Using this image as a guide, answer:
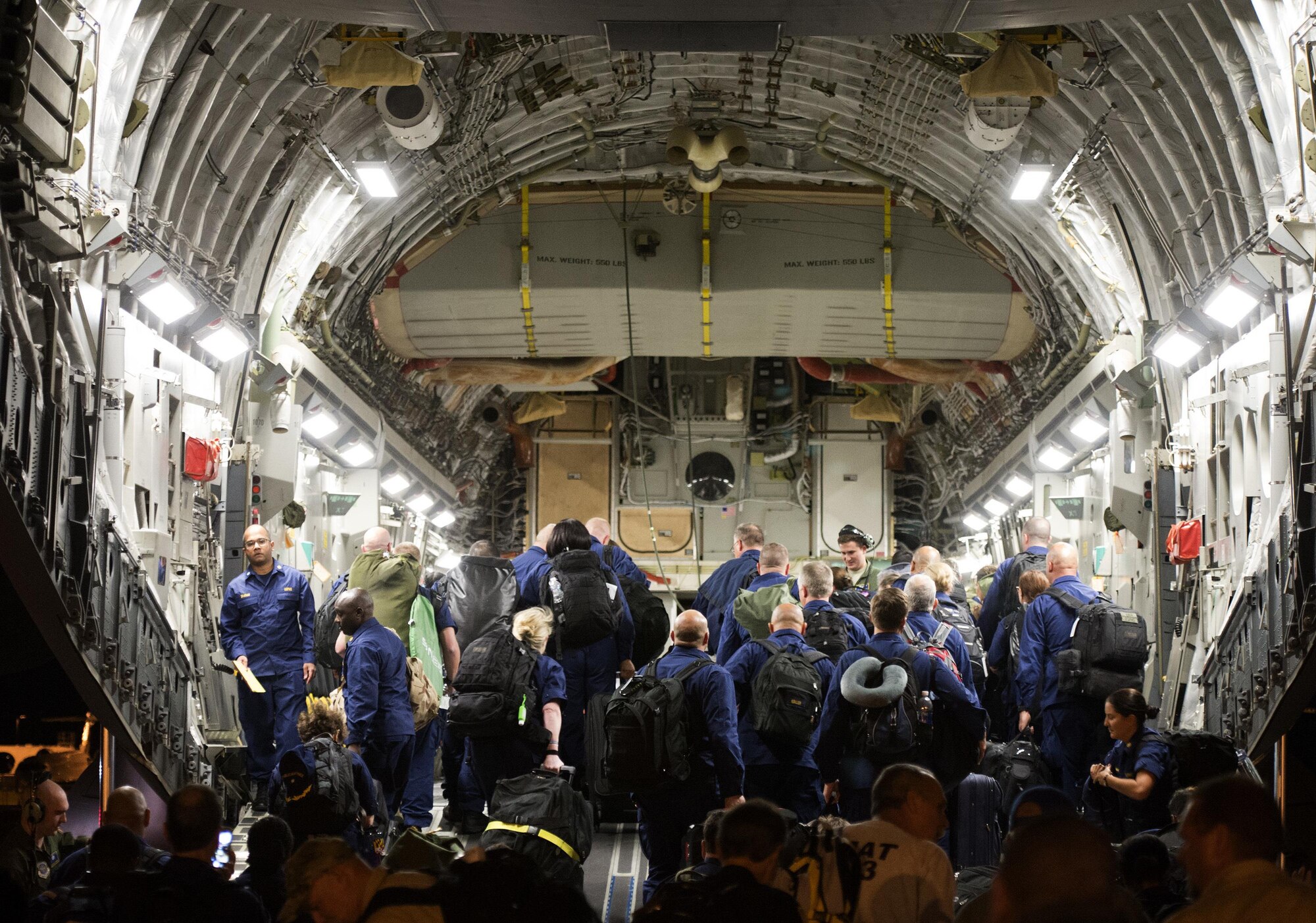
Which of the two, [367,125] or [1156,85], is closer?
[1156,85]

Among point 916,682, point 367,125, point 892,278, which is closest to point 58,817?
point 916,682

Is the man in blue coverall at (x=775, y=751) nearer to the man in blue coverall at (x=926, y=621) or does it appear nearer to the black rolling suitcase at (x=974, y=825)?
the black rolling suitcase at (x=974, y=825)

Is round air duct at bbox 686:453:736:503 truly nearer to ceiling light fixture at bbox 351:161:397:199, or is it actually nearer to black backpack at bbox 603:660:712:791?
ceiling light fixture at bbox 351:161:397:199

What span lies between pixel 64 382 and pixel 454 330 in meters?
6.97

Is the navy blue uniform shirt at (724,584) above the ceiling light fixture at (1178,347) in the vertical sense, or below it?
below

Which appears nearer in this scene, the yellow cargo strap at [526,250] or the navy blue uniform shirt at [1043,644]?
the navy blue uniform shirt at [1043,644]

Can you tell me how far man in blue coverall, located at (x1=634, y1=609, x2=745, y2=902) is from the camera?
6.89 metres

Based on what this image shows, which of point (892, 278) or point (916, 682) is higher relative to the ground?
point (892, 278)

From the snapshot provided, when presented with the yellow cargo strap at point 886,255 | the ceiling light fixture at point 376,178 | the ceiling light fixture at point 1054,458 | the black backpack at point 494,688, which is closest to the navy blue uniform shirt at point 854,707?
the black backpack at point 494,688

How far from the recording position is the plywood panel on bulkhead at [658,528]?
20.0 m

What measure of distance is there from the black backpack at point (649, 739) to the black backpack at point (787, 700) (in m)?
0.52

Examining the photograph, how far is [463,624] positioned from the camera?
966 centimetres

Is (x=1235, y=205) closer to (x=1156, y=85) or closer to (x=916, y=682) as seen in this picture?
(x=1156, y=85)

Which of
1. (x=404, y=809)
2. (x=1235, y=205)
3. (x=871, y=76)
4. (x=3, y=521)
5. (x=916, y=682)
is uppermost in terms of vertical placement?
(x=871, y=76)
